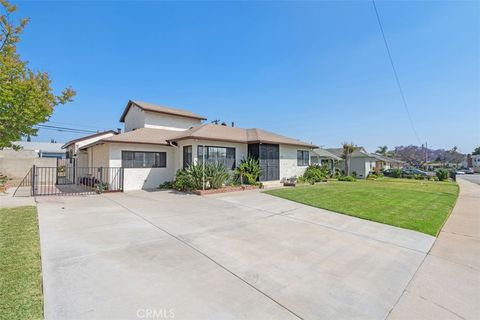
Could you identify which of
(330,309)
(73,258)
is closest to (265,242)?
(330,309)

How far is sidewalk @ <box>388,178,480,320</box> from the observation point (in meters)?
2.96

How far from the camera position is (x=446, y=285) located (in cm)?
364

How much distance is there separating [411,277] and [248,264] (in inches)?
110

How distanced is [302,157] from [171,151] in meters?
11.5

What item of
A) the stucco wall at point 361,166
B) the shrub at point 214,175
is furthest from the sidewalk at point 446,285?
the stucco wall at point 361,166

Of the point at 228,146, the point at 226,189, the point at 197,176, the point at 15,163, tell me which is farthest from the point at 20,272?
the point at 15,163

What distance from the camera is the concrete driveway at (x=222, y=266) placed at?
2861 mm

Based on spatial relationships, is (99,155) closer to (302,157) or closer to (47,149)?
(302,157)

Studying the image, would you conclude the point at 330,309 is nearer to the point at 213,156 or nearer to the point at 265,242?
the point at 265,242

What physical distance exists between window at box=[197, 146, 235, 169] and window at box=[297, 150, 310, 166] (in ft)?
22.8

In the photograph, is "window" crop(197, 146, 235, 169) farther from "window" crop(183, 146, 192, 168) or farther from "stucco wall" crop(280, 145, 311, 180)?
"stucco wall" crop(280, 145, 311, 180)

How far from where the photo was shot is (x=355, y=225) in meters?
7.01

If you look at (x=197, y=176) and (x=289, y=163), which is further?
(x=289, y=163)

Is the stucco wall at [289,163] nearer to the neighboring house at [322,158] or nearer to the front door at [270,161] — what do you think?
the front door at [270,161]
